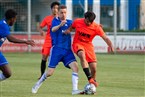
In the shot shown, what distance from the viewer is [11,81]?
1675 cm

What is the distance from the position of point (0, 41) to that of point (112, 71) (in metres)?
9.03

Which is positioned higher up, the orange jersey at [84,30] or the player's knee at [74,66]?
the orange jersey at [84,30]

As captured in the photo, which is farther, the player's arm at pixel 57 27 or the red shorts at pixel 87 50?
the red shorts at pixel 87 50

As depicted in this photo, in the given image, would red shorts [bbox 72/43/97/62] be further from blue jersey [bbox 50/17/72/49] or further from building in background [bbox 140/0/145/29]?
building in background [bbox 140/0/145/29]

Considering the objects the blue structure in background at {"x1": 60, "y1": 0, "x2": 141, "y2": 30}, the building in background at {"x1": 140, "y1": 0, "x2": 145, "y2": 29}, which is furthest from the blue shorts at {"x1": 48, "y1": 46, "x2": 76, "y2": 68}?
the blue structure in background at {"x1": 60, "y1": 0, "x2": 141, "y2": 30}

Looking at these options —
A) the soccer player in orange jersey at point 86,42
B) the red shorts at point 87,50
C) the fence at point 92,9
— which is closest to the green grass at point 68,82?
the soccer player in orange jersey at point 86,42

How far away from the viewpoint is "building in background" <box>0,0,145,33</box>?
117 feet

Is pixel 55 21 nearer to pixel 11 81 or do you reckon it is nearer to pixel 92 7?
pixel 11 81

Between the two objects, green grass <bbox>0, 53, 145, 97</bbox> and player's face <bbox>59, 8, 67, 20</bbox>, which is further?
green grass <bbox>0, 53, 145, 97</bbox>

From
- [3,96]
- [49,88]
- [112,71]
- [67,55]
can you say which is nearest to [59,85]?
[49,88]

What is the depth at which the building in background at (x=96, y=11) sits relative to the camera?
35.6 meters

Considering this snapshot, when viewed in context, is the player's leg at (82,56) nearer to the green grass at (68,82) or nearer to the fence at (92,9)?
the green grass at (68,82)

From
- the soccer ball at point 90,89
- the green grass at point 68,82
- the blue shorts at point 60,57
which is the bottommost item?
the green grass at point 68,82

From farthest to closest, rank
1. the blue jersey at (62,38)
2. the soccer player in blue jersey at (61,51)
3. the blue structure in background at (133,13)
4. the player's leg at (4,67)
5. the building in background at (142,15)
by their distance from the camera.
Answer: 1. the blue structure in background at (133,13)
2. the building in background at (142,15)
3. the blue jersey at (62,38)
4. the soccer player in blue jersey at (61,51)
5. the player's leg at (4,67)
